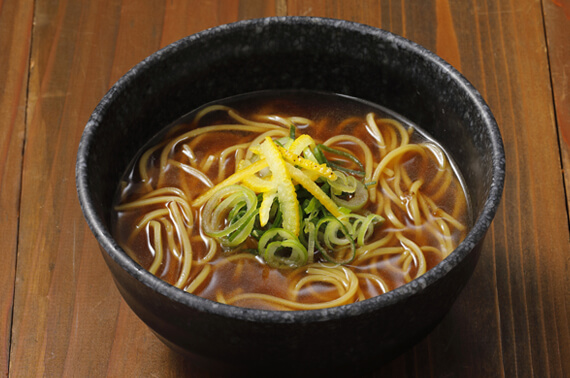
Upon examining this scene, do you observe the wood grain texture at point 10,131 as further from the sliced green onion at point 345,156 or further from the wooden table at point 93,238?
the sliced green onion at point 345,156

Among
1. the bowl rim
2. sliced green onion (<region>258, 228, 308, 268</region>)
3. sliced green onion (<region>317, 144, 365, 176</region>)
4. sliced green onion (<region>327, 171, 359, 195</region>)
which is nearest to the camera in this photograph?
the bowl rim

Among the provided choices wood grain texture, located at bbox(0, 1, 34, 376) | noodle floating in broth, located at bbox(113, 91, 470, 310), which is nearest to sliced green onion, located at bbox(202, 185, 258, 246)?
noodle floating in broth, located at bbox(113, 91, 470, 310)

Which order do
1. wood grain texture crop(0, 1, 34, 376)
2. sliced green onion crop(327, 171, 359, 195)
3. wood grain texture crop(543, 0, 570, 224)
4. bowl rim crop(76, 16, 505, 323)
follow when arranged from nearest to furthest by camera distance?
bowl rim crop(76, 16, 505, 323)
sliced green onion crop(327, 171, 359, 195)
wood grain texture crop(0, 1, 34, 376)
wood grain texture crop(543, 0, 570, 224)

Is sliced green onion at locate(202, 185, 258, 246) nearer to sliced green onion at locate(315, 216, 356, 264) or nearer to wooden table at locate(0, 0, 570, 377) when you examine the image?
sliced green onion at locate(315, 216, 356, 264)

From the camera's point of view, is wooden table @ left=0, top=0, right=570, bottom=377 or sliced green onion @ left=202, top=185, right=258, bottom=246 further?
wooden table @ left=0, top=0, right=570, bottom=377

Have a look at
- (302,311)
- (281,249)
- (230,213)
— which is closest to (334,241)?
(281,249)

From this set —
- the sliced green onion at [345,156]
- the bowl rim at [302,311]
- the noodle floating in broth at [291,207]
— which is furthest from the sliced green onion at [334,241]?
the bowl rim at [302,311]
